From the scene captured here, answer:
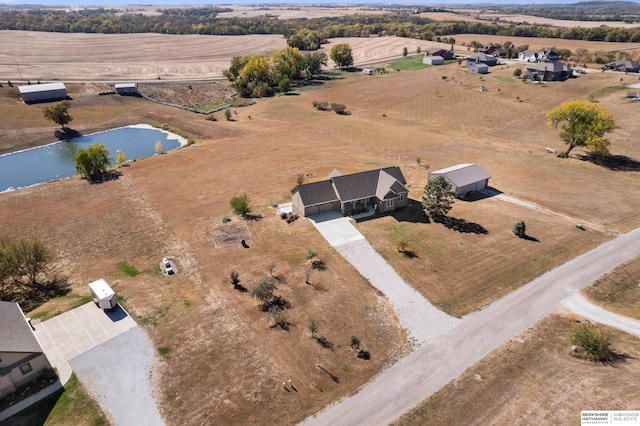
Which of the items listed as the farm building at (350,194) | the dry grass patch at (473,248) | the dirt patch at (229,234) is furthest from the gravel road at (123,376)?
the farm building at (350,194)

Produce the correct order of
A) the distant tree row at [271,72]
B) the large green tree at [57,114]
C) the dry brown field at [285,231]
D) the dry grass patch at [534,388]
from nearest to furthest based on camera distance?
the dry grass patch at [534,388] < the dry brown field at [285,231] < the large green tree at [57,114] < the distant tree row at [271,72]

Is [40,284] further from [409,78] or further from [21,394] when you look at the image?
[409,78]

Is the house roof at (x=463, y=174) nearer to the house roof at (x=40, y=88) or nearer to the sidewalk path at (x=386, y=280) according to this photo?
the sidewalk path at (x=386, y=280)

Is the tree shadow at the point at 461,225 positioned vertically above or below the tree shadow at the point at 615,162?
above

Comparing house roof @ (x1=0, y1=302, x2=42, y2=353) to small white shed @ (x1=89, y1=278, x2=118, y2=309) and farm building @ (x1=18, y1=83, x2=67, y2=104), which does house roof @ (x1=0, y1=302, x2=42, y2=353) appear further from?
farm building @ (x1=18, y1=83, x2=67, y2=104)

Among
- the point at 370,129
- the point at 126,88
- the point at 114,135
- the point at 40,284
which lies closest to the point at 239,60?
the point at 126,88

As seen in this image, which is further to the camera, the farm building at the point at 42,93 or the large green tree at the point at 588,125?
the farm building at the point at 42,93

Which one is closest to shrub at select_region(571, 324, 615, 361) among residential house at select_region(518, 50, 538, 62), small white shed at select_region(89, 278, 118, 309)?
small white shed at select_region(89, 278, 118, 309)
